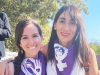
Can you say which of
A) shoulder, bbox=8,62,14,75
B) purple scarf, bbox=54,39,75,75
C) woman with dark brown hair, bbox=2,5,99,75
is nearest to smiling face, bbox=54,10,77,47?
woman with dark brown hair, bbox=2,5,99,75

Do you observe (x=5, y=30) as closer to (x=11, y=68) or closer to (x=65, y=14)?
(x=11, y=68)

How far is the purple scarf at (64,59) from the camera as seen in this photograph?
1.33 m

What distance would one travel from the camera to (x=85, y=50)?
1352 millimetres

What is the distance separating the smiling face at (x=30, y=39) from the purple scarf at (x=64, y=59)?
0.93ft

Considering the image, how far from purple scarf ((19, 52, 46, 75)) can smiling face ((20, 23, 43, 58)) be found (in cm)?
10

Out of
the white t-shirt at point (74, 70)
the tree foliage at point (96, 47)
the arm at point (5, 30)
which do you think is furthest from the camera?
the tree foliage at point (96, 47)

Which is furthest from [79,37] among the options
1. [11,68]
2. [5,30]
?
[5,30]

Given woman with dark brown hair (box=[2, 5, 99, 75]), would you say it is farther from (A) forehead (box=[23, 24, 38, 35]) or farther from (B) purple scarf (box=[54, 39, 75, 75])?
(A) forehead (box=[23, 24, 38, 35])

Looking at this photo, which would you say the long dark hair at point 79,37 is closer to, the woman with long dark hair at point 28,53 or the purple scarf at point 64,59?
the purple scarf at point 64,59

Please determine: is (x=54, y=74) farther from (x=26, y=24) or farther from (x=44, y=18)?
(x=44, y=18)

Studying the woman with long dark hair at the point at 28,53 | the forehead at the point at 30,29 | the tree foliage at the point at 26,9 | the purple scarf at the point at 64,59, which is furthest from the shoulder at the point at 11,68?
the tree foliage at the point at 26,9

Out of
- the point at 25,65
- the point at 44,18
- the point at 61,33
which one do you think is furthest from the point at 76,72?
the point at 44,18

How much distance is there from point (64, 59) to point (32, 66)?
40cm

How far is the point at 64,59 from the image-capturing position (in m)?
1.37
